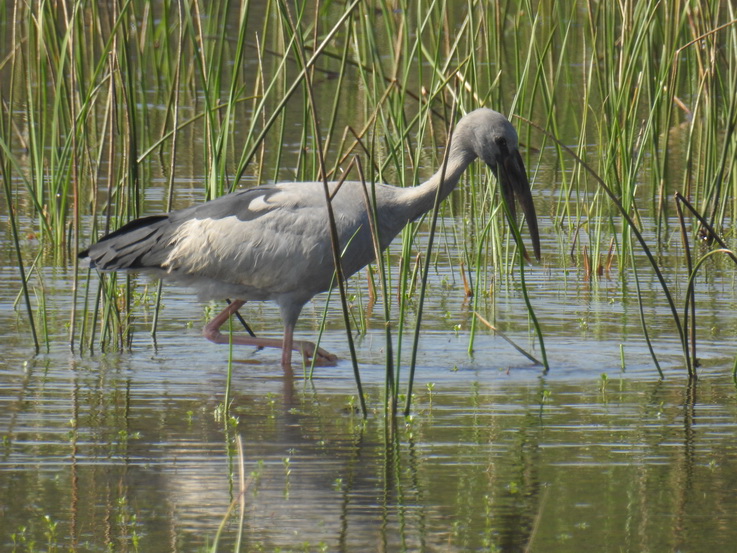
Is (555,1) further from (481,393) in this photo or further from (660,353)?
(481,393)

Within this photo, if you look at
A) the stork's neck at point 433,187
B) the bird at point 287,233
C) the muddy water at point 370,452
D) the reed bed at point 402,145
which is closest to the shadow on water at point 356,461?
the muddy water at point 370,452

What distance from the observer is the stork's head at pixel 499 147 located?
6.50m

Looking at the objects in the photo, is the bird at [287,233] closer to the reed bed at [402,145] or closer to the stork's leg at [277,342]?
the stork's leg at [277,342]

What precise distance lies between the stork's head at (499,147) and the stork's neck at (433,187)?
0.14ft

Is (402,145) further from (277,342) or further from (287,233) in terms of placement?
(277,342)

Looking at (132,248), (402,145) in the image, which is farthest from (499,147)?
(132,248)

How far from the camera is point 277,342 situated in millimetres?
6586

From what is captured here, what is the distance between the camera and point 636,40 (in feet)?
23.6

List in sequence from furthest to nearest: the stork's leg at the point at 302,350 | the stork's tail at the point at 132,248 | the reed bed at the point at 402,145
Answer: the stork's tail at the point at 132,248
the stork's leg at the point at 302,350
the reed bed at the point at 402,145

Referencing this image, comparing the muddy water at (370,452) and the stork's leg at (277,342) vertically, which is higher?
the stork's leg at (277,342)

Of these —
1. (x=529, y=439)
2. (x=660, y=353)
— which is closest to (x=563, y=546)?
(x=529, y=439)

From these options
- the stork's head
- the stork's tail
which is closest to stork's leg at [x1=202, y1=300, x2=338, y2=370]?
the stork's tail

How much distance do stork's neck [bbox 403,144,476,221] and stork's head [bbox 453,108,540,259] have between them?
0.04 metres

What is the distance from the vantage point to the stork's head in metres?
6.50
